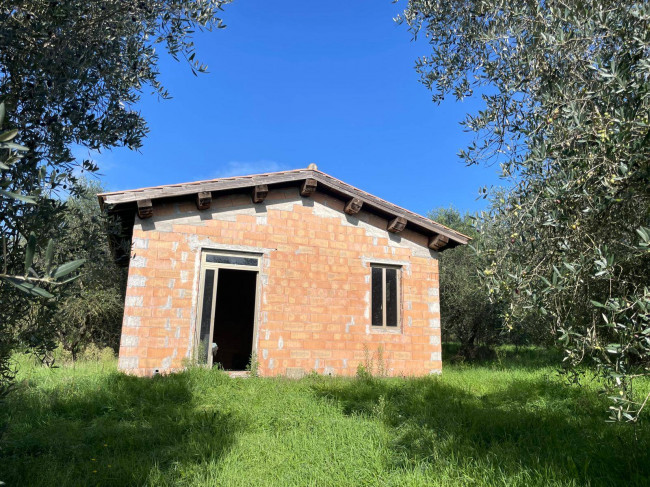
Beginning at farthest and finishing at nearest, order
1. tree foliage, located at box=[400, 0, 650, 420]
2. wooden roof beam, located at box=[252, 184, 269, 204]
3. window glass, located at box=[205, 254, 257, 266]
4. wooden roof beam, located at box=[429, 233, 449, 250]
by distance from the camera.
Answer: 1. wooden roof beam, located at box=[429, 233, 449, 250]
2. wooden roof beam, located at box=[252, 184, 269, 204]
3. window glass, located at box=[205, 254, 257, 266]
4. tree foliage, located at box=[400, 0, 650, 420]

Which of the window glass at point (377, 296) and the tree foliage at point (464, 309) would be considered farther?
the tree foliage at point (464, 309)

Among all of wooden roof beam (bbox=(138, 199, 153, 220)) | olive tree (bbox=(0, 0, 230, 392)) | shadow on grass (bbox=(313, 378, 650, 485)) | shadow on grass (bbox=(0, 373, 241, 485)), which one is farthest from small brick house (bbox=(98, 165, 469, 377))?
olive tree (bbox=(0, 0, 230, 392))

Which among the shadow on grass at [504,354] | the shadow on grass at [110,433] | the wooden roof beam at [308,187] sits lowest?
the shadow on grass at [110,433]

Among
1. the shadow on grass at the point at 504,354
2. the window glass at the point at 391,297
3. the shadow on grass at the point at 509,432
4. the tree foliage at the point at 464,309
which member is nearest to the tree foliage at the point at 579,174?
the shadow on grass at the point at 509,432

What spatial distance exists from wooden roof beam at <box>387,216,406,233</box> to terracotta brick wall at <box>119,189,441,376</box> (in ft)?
0.74

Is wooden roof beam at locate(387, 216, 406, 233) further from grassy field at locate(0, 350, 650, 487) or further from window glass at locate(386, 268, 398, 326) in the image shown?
grassy field at locate(0, 350, 650, 487)

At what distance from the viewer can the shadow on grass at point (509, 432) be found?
4.39 meters

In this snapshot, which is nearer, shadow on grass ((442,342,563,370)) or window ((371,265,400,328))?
window ((371,265,400,328))

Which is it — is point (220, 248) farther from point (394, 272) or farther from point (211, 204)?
point (394, 272)

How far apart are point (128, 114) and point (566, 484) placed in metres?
5.90

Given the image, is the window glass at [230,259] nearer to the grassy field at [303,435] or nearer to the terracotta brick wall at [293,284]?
the terracotta brick wall at [293,284]

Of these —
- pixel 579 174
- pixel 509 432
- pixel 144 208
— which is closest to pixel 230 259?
pixel 144 208

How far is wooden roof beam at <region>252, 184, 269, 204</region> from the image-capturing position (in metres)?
10.3

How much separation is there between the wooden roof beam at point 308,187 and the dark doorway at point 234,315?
555cm
